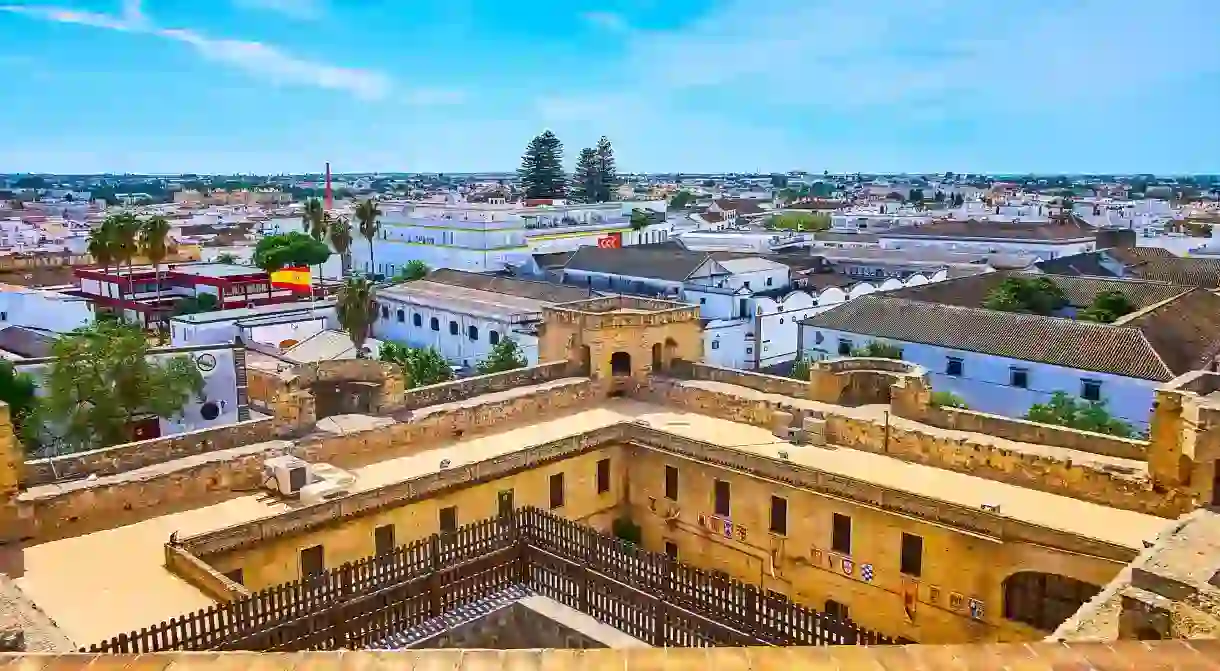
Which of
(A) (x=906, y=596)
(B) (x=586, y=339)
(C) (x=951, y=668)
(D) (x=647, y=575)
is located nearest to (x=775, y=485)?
(A) (x=906, y=596)

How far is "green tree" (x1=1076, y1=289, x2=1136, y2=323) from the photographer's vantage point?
56.2 m

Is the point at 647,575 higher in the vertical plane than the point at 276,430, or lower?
lower

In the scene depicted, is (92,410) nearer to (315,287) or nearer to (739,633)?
(739,633)

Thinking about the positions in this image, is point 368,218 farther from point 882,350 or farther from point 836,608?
point 836,608

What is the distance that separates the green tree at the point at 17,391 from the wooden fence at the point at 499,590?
23.1 metres

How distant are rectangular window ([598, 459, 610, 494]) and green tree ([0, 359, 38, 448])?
74.8 ft

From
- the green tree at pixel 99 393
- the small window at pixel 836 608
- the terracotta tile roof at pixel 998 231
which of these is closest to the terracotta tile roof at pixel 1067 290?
the terracotta tile roof at pixel 998 231

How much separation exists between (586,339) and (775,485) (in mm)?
9964

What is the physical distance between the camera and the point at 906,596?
2431cm

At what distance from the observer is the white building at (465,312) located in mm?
57875

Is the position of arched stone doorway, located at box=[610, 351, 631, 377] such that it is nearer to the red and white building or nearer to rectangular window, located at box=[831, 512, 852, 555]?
rectangular window, located at box=[831, 512, 852, 555]

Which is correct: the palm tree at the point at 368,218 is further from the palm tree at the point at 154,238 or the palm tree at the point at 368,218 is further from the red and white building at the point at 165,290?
the palm tree at the point at 154,238

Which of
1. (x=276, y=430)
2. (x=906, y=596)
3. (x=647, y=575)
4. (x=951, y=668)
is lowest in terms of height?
(x=906, y=596)

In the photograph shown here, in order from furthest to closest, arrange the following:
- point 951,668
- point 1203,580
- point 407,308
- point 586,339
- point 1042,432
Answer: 1. point 407,308
2. point 586,339
3. point 1042,432
4. point 1203,580
5. point 951,668
